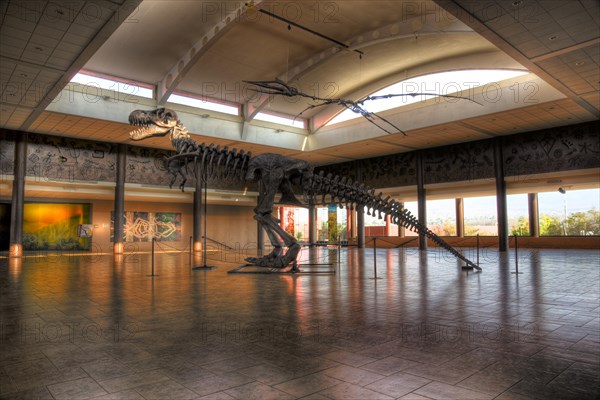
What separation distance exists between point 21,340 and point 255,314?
2457 mm

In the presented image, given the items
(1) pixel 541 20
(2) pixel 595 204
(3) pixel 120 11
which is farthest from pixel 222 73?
(2) pixel 595 204

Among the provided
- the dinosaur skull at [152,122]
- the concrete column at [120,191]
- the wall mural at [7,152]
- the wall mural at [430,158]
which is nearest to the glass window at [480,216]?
the wall mural at [430,158]

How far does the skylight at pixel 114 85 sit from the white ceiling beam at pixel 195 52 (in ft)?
1.95

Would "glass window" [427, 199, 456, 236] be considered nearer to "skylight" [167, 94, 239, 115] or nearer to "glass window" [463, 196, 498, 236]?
"glass window" [463, 196, 498, 236]

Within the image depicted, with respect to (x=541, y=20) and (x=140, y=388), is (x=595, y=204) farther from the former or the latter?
(x=140, y=388)

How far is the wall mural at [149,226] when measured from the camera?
80.2 ft

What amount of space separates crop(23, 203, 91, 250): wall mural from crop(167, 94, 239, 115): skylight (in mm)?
8960

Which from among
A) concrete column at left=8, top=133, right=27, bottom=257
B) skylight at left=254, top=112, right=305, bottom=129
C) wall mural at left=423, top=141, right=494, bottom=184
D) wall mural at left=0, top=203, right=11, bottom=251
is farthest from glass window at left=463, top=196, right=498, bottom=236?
wall mural at left=0, top=203, right=11, bottom=251

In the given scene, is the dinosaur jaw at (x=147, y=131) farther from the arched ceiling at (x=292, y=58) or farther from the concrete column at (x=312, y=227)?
the concrete column at (x=312, y=227)

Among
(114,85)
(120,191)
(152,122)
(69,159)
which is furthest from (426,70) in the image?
(69,159)

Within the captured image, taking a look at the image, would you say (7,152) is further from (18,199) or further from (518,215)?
(518,215)

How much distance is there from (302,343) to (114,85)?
16.9 meters

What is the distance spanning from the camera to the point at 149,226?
25.3 m

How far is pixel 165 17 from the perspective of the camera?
14914 mm
